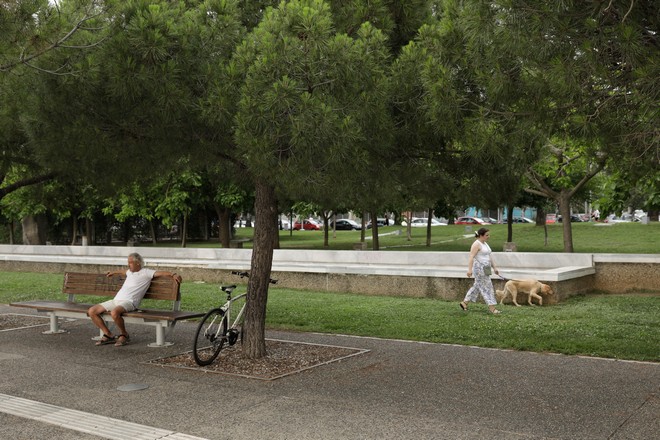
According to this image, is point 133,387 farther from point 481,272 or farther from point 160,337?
point 481,272

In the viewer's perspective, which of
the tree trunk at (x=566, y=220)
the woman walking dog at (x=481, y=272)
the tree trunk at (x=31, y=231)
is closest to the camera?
the woman walking dog at (x=481, y=272)

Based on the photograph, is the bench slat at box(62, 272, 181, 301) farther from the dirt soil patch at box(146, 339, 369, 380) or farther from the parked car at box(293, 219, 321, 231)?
the parked car at box(293, 219, 321, 231)

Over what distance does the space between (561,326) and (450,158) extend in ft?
11.2

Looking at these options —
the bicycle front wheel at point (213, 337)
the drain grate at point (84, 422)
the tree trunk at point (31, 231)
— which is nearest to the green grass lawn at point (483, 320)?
the bicycle front wheel at point (213, 337)

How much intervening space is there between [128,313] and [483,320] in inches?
209

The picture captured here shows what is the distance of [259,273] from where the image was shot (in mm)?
8242

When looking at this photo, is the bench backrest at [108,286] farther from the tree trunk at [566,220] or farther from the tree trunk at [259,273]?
the tree trunk at [566,220]

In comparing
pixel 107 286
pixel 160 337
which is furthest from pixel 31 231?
pixel 160 337

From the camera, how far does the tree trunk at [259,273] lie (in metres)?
8.18

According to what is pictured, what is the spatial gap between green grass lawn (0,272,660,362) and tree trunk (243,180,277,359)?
2.27 m

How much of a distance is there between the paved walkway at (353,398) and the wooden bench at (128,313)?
0.44 meters

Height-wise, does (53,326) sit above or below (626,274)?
below

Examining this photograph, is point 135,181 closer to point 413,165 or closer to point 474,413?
point 413,165

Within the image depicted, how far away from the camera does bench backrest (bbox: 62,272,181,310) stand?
30.8 feet
